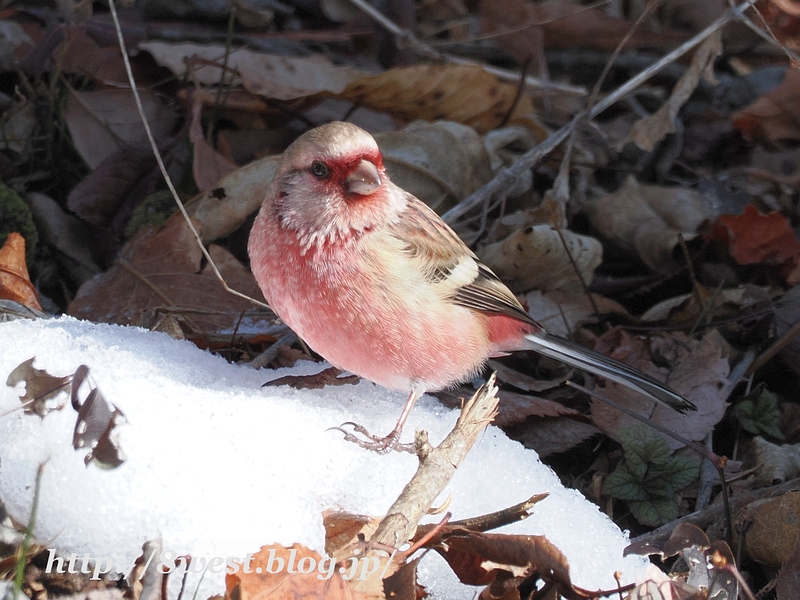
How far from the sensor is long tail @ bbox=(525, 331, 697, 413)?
3.08m

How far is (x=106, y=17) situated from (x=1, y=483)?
3.20 m

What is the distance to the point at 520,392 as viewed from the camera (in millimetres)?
3498

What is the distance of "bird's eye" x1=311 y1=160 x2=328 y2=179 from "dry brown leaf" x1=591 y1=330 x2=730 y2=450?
1.37 metres

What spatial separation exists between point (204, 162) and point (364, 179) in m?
1.39

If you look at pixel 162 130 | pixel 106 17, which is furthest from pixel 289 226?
pixel 106 17

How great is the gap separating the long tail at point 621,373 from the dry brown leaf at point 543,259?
650 mm

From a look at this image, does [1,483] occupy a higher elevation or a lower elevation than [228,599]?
higher

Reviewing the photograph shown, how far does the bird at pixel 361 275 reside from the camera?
276 cm

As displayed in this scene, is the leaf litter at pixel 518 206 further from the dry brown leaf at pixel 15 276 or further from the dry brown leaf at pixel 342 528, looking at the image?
the dry brown leaf at pixel 342 528

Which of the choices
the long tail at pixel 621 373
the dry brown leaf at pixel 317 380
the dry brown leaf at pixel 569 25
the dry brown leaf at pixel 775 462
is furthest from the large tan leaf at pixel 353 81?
the dry brown leaf at pixel 775 462

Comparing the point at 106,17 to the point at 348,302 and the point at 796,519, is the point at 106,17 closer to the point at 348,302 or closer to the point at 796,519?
the point at 348,302

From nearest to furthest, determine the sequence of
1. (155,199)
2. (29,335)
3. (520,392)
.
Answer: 1. (29,335)
2. (520,392)
3. (155,199)

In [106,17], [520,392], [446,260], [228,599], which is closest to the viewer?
[228,599]

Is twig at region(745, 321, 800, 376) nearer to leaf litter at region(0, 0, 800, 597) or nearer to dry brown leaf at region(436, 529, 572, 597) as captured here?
leaf litter at region(0, 0, 800, 597)
